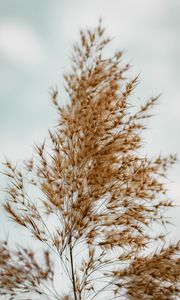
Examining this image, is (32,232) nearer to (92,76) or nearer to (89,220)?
(89,220)

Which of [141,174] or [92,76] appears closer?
[141,174]

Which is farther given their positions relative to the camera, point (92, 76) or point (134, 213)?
point (92, 76)

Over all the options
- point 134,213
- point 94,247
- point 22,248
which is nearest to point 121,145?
point 134,213

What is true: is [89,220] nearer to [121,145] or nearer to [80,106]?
[121,145]

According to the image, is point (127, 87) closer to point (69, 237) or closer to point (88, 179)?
point (88, 179)

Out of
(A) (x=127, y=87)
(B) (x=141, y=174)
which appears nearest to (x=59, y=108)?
(A) (x=127, y=87)

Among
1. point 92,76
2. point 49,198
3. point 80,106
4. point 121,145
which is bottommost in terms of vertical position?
point 49,198

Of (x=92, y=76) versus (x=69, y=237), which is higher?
(x=92, y=76)

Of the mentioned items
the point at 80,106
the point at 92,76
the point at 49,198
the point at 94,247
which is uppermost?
the point at 92,76

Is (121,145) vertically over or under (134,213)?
over
